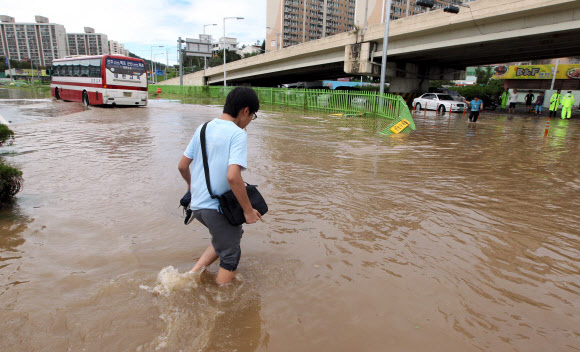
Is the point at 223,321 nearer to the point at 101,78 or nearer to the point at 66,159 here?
the point at 66,159

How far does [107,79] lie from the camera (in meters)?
19.6

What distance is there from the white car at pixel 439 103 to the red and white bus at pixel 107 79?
62.2 ft

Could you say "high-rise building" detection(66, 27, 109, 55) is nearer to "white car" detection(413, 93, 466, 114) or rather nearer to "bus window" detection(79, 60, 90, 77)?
"bus window" detection(79, 60, 90, 77)

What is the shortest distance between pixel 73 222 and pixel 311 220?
2.74 meters

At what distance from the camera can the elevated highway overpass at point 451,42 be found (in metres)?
17.2

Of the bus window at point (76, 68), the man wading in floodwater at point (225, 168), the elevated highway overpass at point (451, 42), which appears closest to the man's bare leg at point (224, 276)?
the man wading in floodwater at point (225, 168)

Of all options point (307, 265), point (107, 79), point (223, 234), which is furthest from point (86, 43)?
point (223, 234)

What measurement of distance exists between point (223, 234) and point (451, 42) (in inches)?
889

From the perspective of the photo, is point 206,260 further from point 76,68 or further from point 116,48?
point 116,48

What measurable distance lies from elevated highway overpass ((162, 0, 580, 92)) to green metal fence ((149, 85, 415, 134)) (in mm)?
3557

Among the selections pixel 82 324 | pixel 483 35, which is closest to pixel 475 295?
pixel 82 324

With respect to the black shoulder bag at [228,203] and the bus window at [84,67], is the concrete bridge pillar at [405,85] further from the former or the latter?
the black shoulder bag at [228,203]

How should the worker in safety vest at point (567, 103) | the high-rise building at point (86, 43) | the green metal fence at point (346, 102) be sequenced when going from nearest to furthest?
1. the green metal fence at point (346, 102)
2. the worker in safety vest at point (567, 103)
3. the high-rise building at point (86, 43)

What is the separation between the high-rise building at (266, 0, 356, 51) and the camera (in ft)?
346
